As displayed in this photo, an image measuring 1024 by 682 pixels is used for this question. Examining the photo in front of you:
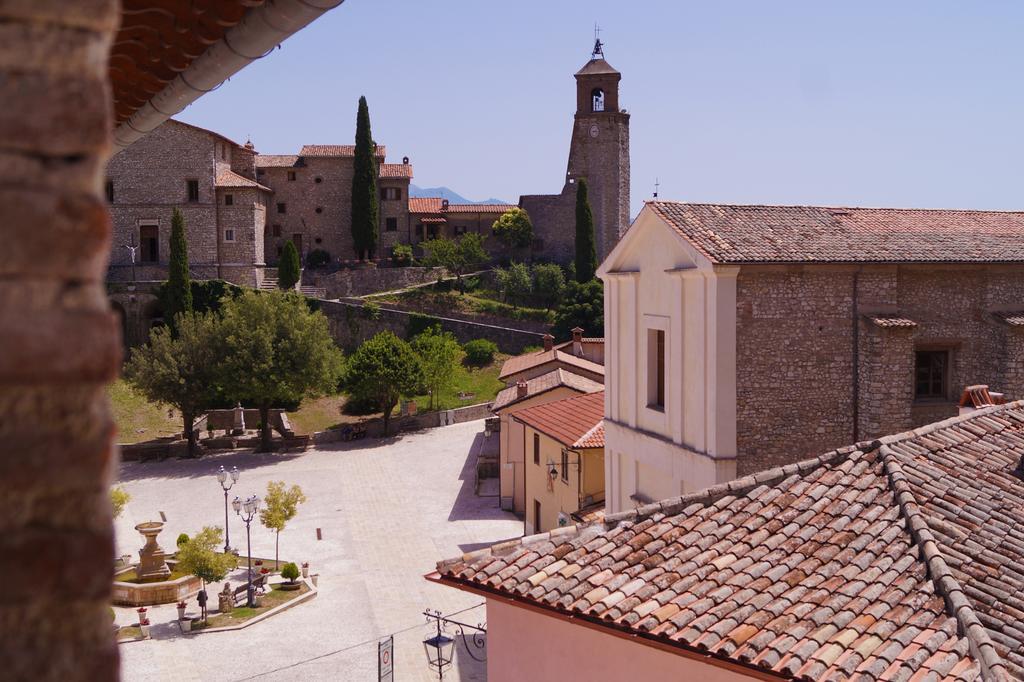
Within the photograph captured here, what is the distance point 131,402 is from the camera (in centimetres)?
4625

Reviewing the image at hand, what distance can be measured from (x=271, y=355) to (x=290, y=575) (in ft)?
61.4

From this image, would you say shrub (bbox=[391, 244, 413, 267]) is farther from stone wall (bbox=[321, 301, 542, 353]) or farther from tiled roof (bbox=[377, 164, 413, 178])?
stone wall (bbox=[321, 301, 542, 353])

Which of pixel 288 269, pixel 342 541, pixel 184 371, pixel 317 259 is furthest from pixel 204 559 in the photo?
pixel 317 259

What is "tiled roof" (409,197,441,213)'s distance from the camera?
6975cm

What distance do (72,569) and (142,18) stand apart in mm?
3093

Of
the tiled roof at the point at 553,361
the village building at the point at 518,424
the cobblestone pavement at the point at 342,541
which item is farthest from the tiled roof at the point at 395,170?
the village building at the point at 518,424

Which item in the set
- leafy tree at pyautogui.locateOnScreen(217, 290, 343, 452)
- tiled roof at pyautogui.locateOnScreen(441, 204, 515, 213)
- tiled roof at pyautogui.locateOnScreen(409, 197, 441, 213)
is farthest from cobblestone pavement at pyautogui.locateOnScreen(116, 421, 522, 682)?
tiled roof at pyautogui.locateOnScreen(441, 204, 515, 213)

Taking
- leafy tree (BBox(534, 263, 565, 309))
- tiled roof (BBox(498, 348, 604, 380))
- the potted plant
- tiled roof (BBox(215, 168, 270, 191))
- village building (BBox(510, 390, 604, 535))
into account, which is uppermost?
tiled roof (BBox(215, 168, 270, 191))

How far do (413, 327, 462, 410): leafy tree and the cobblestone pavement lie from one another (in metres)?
2.38

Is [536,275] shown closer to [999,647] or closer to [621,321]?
[621,321]

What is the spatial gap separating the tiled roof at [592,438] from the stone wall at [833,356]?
7.17 metres

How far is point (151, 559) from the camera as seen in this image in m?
24.5

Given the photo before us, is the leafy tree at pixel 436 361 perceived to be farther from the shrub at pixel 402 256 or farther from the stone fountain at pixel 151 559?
the stone fountain at pixel 151 559

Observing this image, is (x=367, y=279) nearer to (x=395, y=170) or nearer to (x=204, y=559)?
(x=395, y=170)
